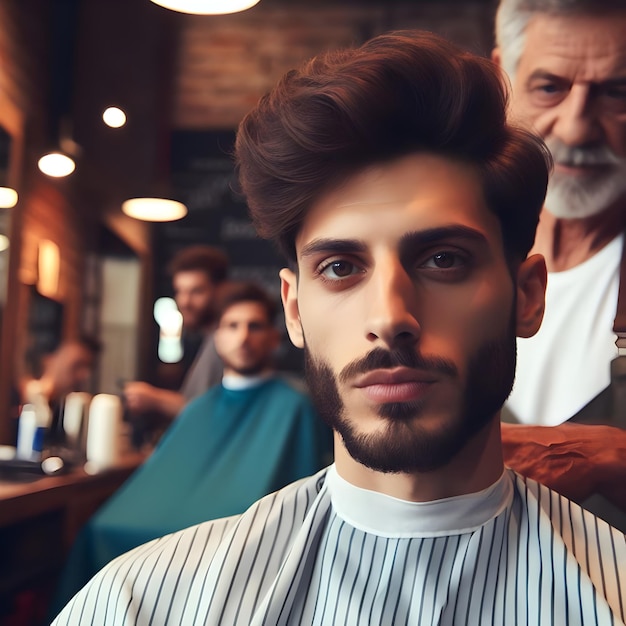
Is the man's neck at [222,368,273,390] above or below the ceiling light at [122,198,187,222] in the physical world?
below

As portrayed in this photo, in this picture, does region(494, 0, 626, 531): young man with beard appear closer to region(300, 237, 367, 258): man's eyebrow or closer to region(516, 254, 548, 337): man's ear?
region(516, 254, 548, 337): man's ear

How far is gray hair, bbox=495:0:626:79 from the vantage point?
60.1 inches

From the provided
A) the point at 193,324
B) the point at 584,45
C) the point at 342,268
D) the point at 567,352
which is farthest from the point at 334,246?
the point at 193,324

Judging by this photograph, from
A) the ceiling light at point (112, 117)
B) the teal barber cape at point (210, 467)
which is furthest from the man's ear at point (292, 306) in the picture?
the ceiling light at point (112, 117)

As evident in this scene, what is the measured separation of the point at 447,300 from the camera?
1.13 metres

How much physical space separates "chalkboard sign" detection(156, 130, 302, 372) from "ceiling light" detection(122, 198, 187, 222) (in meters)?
0.02

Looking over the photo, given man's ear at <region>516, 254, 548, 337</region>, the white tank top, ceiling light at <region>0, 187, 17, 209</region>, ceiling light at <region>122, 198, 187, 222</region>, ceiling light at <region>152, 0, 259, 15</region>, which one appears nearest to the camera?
man's ear at <region>516, 254, 548, 337</region>

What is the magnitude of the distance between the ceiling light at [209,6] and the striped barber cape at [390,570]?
3.98 feet

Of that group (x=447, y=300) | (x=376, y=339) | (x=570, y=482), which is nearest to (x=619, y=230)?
(x=570, y=482)

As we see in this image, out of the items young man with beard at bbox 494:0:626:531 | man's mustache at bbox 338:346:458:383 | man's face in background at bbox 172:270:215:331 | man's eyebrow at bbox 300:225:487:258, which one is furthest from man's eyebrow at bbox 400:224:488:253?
man's face in background at bbox 172:270:215:331

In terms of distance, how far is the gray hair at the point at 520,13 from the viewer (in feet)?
5.00

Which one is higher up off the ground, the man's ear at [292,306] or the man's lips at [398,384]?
the man's ear at [292,306]

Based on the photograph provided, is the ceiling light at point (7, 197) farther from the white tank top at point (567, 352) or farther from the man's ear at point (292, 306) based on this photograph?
the white tank top at point (567, 352)

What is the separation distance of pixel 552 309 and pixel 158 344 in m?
1.03
